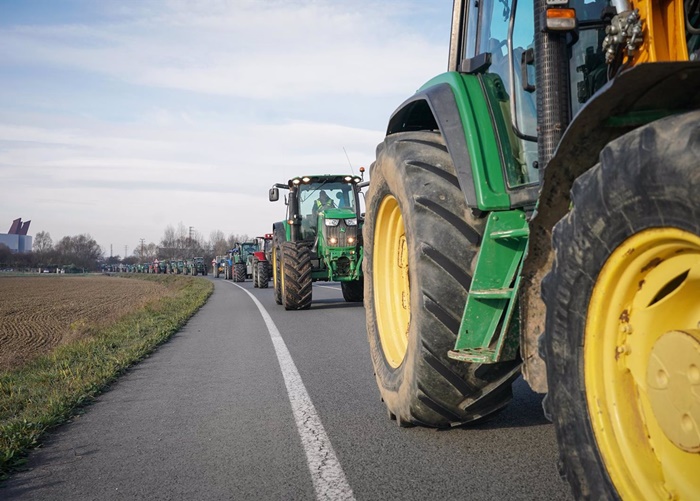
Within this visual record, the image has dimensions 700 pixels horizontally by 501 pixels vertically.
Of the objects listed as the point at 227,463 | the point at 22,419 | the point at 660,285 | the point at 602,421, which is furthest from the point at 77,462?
the point at 660,285

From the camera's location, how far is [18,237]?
16825cm

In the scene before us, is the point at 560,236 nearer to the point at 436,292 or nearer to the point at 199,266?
the point at 436,292

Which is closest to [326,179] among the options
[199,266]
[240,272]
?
[240,272]

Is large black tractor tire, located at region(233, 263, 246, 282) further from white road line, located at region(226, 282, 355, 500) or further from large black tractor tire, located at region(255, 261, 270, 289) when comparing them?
white road line, located at region(226, 282, 355, 500)

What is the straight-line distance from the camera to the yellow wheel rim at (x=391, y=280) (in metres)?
4.52

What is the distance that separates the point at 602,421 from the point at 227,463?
2.22 meters

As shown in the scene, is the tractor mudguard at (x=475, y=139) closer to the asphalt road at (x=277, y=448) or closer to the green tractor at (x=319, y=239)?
the asphalt road at (x=277, y=448)

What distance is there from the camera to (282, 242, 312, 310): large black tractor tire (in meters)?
13.7

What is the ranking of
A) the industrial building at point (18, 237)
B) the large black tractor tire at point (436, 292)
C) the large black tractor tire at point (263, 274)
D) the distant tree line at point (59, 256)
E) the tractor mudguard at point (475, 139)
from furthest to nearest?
1. the industrial building at point (18, 237)
2. the distant tree line at point (59, 256)
3. the large black tractor tire at point (263, 274)
4. the large black tractor tire at point (436, 292)
5. the tractor mudguard at point (475, 139)

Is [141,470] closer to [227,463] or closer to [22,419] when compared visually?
[227,463]

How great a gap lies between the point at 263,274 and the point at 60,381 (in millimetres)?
19052

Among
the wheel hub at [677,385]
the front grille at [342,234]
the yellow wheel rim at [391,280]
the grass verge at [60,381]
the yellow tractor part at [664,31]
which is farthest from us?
the front grille at [342,234]

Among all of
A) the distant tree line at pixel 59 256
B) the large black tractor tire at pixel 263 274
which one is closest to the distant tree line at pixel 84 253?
the distant tree line at pixel 59 256

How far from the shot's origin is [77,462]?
3773mm
